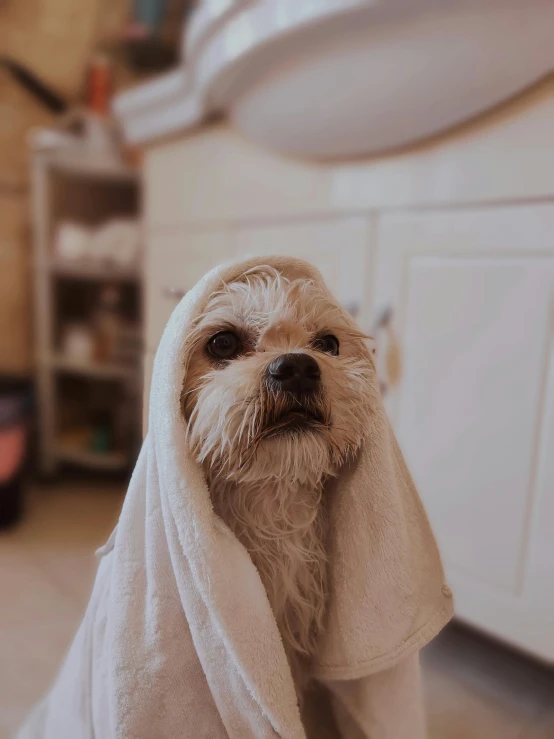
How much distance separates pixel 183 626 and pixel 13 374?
117cm

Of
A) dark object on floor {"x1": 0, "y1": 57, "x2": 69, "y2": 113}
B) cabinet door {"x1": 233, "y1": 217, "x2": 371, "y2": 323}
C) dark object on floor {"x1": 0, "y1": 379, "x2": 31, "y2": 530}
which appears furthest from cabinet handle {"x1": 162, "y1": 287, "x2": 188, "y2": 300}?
dark object on floor {"x1": 0, "y1": 57, "x2": 69, "y2": 113}

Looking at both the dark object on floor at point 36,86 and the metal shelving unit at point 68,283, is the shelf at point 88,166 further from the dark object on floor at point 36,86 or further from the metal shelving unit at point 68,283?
the dark object on floor at point 36,86

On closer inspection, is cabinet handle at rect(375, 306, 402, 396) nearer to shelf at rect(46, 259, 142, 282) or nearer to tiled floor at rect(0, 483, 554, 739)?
tiled floor at rect(0, 483, 554, 739)

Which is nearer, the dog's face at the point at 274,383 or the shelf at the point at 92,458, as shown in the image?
the dog's face at the point at 274,383

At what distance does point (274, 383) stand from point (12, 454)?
95cm

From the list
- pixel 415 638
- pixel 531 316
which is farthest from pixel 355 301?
pixel 415 638

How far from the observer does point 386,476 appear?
1.44 feet

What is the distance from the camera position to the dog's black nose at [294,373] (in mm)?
402

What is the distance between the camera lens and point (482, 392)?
0.75 metres

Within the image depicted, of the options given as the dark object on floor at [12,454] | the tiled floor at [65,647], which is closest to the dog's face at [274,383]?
the tiled floor at [65,647]

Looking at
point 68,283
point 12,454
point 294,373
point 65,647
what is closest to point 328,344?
point 294,373

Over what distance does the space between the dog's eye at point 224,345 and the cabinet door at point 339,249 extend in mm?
375

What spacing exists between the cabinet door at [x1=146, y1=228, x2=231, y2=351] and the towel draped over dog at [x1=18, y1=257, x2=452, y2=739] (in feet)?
2.00

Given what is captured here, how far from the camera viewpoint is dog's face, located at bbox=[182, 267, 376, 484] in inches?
15.9
